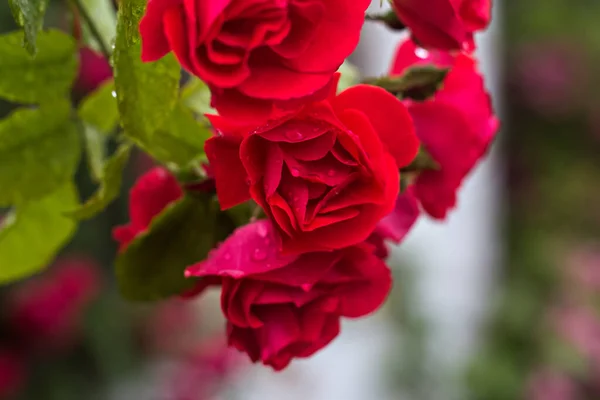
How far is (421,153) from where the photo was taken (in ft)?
1.16

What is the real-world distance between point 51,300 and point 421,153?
3.47 ft

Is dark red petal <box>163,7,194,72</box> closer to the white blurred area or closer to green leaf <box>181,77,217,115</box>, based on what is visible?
green leaf <box>181,77,217,115</box>

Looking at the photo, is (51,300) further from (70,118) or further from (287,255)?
(287,255)

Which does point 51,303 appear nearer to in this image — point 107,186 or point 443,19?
point 107,186

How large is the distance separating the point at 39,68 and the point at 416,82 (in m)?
0.19

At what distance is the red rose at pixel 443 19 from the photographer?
0.98 feet

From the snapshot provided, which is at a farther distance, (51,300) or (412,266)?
(412,266)

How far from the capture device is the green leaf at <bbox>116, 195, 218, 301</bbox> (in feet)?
1.14

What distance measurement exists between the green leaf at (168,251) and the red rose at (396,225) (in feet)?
0.26

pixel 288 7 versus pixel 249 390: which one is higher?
pixel 288 7

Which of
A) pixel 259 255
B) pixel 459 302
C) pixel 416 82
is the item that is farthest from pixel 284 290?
pixel 459 302

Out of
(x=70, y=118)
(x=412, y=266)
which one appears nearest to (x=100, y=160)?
(x=70, y=118)

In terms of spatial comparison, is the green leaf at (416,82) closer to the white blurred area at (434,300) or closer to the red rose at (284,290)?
the red rose at (284,290)

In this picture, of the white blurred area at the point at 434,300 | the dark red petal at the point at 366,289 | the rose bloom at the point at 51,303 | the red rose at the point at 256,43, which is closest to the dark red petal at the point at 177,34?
the red rose at the point at 256,43
